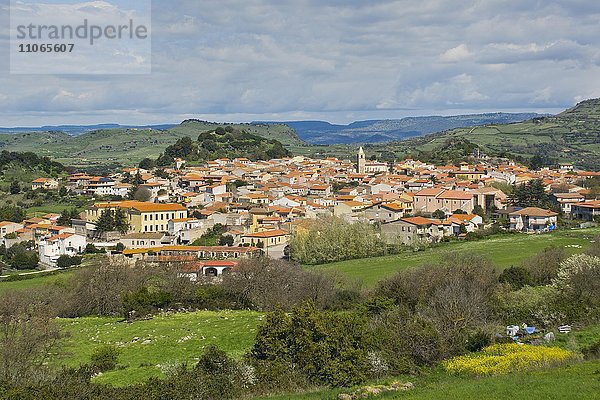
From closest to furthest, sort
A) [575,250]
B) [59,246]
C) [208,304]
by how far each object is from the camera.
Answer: [208,304] < [575,250] < [59,246]

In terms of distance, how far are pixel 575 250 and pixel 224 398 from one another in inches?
1351

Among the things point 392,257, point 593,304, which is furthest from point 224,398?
point 392,257

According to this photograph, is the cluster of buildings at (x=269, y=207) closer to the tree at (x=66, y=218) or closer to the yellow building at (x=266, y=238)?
the yellow building at (x=266, y=238)

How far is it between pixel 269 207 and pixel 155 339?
150ft

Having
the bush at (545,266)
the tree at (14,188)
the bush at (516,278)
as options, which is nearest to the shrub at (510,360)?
the bush at (516,278)

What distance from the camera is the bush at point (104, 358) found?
24.1m

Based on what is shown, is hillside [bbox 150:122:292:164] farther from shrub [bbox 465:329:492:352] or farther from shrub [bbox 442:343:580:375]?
shrub [bbox 442:343:580:375]

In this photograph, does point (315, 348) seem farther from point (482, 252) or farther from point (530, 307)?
point (482, 252)

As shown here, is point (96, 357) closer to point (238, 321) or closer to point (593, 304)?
point (238, 321)

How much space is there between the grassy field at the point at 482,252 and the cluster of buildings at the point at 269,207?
5412 mm

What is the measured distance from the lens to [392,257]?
54.7 metres

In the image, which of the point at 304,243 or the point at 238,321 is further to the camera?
the point at 304,243

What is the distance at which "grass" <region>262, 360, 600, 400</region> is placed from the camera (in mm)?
14727

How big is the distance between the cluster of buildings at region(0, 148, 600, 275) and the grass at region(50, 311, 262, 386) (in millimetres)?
13876
